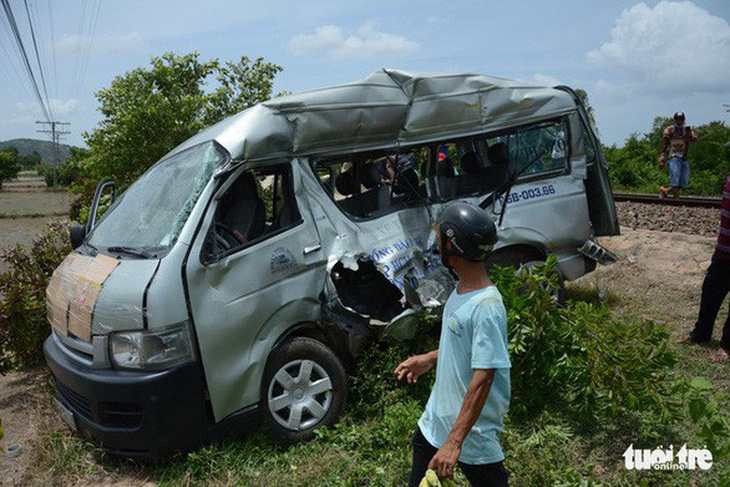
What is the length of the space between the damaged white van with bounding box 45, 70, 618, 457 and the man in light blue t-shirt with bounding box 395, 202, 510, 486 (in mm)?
1854

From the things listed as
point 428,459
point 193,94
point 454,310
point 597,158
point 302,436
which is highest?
point 193,94

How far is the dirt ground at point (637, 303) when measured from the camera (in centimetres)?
472

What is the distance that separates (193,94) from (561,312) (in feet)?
25.0

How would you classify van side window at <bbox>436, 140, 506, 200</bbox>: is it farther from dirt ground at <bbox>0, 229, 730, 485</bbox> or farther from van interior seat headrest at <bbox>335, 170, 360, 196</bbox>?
dirt ground at <bbox>0, 229, 730, 485</bbox>

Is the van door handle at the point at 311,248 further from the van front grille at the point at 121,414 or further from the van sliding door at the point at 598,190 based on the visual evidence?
the van sliding door at the point at 598,190

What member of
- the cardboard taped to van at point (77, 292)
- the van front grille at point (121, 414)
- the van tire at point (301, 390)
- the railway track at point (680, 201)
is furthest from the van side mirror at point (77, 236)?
the railway track at point (680, 201)

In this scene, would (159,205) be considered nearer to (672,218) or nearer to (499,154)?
(499,154)

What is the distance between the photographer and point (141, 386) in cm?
365

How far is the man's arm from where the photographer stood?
2.33m

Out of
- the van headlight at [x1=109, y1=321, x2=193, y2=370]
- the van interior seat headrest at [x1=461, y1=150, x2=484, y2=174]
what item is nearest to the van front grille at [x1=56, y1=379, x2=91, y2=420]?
the van headlight at [x1=109, y1=321, x2=193, y2=370]

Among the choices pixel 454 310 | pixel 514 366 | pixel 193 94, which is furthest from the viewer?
pixel 193 94

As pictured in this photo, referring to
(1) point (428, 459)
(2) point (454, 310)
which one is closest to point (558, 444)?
(1) point (428, 459)

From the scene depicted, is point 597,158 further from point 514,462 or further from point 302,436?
point 302,436

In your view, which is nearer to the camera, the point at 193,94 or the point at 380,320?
the point at 380,320
